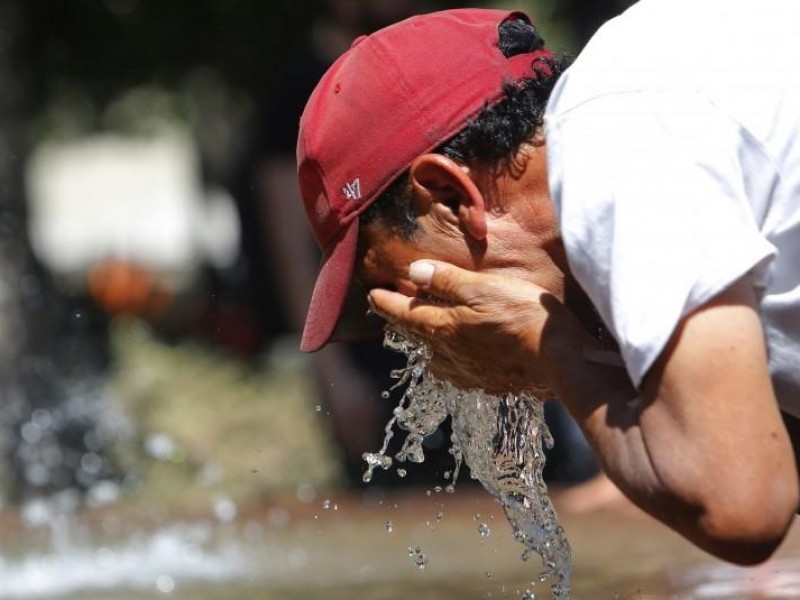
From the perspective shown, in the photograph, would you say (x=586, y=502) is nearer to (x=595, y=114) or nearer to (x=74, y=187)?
(x=595, y=114)

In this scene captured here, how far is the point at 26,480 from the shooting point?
784 centimetres

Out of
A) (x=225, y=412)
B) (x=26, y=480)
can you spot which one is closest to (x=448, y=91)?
(x=26, y=480)

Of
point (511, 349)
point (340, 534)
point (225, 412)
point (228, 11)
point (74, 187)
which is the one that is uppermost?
point (511, 349)

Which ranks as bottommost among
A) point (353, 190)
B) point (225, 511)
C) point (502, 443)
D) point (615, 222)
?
point (225, 511)

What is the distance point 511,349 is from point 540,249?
0.54ft

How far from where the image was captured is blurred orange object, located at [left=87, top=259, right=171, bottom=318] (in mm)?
12156

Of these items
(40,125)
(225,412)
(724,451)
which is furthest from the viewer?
(40,125)

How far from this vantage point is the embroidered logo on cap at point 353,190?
265cm

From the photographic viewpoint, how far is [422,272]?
2.59 meters

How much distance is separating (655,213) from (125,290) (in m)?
10.5

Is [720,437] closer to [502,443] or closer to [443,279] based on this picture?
[443,279]

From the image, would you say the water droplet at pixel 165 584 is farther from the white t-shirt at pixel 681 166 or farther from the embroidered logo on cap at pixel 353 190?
the white t-shirt at pixel 681 166

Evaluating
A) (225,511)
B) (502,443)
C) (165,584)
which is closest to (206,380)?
(225,511)

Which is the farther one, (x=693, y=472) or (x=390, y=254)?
(x=390, y=254)
